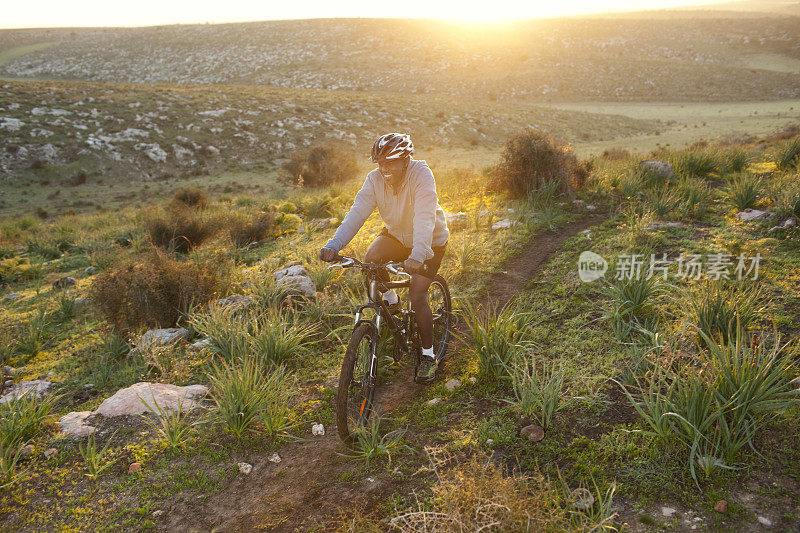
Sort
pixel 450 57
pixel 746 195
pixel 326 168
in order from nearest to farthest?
pixel 746 195, pixel 326 168, pixel 450 57

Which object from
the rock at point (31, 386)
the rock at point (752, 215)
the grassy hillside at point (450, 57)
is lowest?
the rock at point (31, 386)

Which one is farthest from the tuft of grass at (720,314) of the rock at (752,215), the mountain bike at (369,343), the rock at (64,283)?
the rock at (64,283)

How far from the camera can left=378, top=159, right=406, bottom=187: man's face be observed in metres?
3.78

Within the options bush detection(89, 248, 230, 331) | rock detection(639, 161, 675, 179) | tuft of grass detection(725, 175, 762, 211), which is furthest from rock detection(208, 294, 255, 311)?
rock detection(639, 161, 675, 179)

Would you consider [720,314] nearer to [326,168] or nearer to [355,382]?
[355,382]

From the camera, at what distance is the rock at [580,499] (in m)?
2.67

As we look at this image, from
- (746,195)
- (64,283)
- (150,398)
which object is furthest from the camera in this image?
(64,283)

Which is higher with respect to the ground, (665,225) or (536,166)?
(536,166)

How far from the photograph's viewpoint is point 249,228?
11180 millimetres

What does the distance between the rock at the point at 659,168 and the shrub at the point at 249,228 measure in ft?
30.6

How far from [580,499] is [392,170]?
9.26ft

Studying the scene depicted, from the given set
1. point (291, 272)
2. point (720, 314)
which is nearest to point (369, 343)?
point (720, 314)

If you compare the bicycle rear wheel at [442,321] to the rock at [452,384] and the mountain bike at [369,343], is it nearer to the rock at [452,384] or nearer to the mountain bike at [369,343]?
the mountain bike at [369,343]

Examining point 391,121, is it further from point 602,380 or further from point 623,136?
point 602,380
